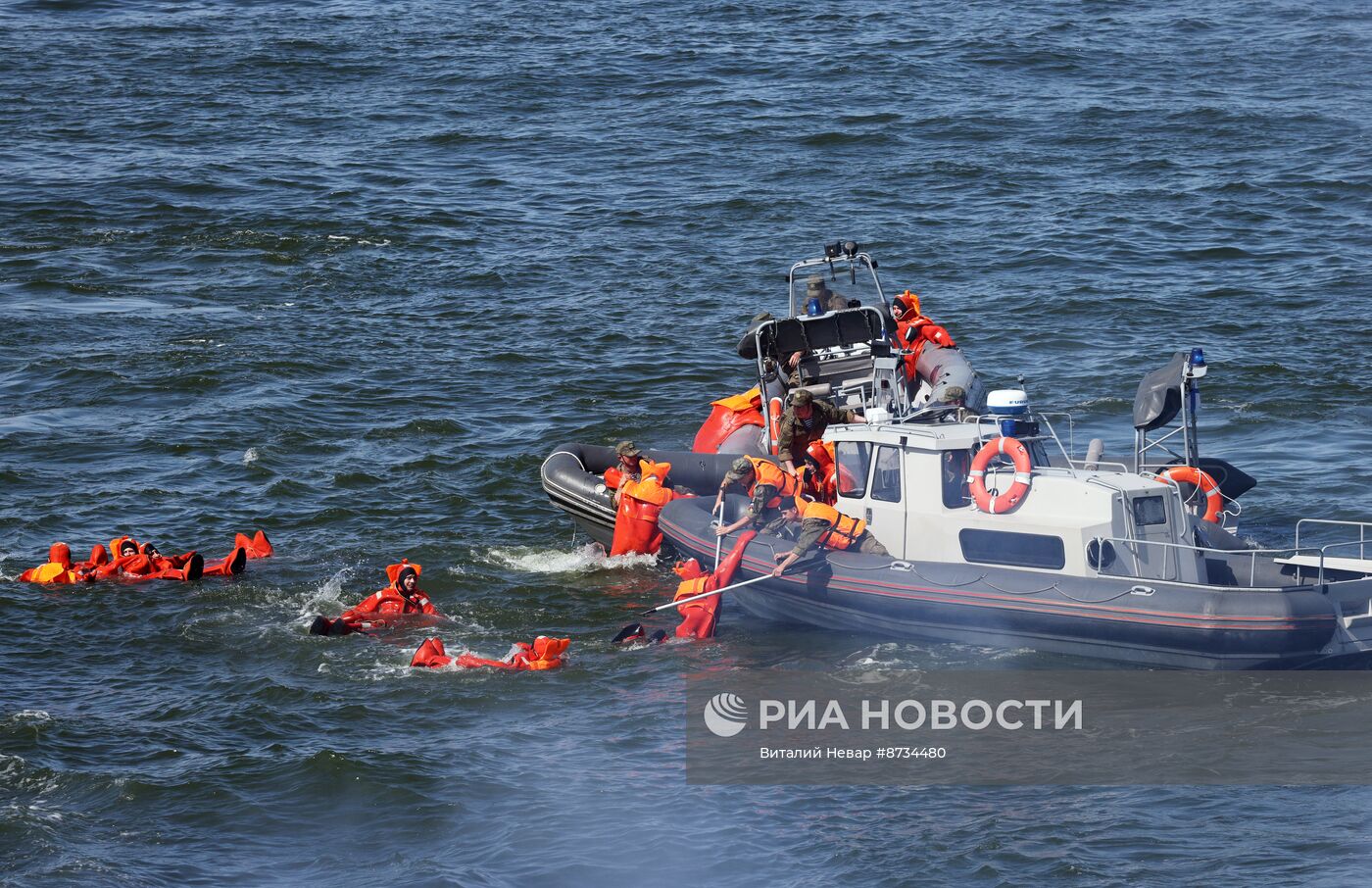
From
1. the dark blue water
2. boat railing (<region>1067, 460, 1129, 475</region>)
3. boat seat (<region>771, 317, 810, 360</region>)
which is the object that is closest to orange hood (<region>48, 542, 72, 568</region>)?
the dark blue water

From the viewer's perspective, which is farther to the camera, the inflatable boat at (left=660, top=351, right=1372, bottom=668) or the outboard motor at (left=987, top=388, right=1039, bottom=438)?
the outboard motor at (left=987, top=388, right=1039, bottom=438)

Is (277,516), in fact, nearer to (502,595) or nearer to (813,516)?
(502,595)

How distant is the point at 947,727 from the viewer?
12.1 m

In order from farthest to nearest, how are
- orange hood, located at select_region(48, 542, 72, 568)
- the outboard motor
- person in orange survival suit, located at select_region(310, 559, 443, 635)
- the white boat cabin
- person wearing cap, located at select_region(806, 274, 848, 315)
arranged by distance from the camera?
person wearing cap, located at select_region(806, 274, 848, 315), orange hood, located at select_region(48, 542, 72, 568), person in orange survival suit, located at select_region(310, 559, 443, 635), the outboard motor, the white boat cabin

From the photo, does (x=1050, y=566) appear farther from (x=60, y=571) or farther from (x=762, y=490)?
(x=60, y=571)

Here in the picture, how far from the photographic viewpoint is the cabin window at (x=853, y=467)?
45.8ft

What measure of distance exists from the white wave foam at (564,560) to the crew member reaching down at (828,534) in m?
2.40

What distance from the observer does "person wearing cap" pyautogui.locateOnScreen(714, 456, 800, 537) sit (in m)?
14.0

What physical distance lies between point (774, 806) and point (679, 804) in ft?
2.21

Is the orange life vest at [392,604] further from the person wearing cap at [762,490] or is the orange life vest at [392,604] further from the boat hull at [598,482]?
the person wearing cap at [762,490]

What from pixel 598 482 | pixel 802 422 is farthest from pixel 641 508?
pixel 802 422

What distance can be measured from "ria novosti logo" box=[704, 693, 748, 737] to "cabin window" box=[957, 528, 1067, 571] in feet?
8.04

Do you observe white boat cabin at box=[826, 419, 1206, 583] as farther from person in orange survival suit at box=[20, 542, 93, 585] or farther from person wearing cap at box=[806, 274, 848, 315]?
person in orange survival suit at box=[20, 542, 93, 585]

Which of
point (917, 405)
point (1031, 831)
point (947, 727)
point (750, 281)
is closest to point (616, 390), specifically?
point (750, 281)
